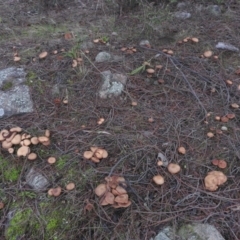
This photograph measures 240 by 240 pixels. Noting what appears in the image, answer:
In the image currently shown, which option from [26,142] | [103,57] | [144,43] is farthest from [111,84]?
[26,142]

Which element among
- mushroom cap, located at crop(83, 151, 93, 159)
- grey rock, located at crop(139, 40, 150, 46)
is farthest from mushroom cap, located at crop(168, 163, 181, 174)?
grey rock, located at crop(139, 40, 150, 46)

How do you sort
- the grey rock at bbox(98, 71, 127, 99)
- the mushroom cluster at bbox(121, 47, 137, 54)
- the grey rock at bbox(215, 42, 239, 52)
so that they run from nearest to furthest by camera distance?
the grey rock at bbox(98, 71, 127, 99), the mushroom cluster at bbox(121, 47, 137, 54), the grey rock at bbox(215, 42, 239, 52)

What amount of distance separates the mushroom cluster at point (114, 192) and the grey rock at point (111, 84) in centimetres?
113

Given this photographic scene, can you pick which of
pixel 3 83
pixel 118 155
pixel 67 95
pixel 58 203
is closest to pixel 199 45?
pixel 67 95

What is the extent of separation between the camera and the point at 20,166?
104 inches

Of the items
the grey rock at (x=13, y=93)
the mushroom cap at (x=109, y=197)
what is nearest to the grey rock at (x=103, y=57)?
the grey rock at (x=13, y=93)

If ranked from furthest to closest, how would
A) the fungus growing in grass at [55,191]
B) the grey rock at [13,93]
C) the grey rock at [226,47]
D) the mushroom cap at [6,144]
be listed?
the grey rock at [226,47] → the grey rock at [13,93] → the mushroom cap at [6,144] → the fungus growing in grass at [55,191]

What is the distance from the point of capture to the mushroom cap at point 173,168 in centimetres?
246

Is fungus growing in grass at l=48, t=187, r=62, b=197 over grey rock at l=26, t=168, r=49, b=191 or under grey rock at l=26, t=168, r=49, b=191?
over

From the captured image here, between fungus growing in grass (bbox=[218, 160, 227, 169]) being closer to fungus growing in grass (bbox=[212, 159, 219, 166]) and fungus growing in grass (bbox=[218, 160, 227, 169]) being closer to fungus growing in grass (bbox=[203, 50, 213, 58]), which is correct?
fungus growing in grass (bbox=[212, 159, 219, 166])

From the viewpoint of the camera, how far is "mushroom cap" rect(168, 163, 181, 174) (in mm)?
2455

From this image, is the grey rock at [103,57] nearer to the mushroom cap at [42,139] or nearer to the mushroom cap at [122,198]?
the mushroom cap at [42,139]

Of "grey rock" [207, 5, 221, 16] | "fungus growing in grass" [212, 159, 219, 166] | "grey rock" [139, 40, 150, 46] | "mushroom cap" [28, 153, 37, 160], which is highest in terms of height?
"grey rock" [207, 5, 221, 16]

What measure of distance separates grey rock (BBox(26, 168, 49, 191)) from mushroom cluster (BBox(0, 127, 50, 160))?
137mm
